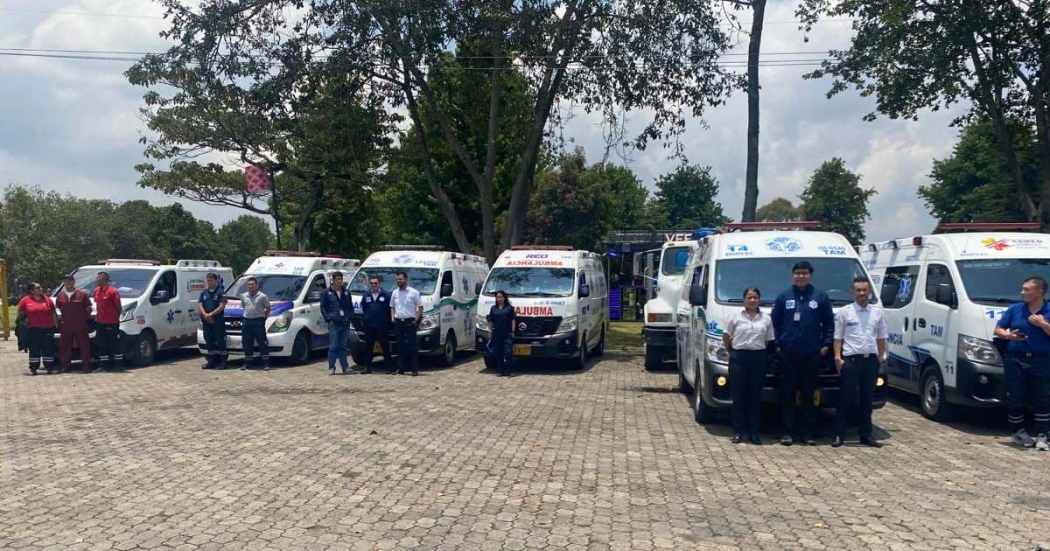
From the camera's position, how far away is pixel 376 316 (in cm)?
1537

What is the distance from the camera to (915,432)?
381 inches

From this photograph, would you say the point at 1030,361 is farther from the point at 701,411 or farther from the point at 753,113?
the point at 753,113

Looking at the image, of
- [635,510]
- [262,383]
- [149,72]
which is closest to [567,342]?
[262,383]

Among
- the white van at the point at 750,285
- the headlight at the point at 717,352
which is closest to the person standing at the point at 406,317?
the white van at the point at 750,285

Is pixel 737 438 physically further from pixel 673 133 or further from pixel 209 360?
pixel 673 133

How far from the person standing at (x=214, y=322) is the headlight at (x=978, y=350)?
12.8 metres

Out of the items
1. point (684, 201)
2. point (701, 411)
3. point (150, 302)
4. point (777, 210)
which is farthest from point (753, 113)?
point (777, 210)

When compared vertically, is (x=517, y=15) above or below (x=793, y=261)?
above

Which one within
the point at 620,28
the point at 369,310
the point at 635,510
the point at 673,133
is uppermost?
the point at 620,28

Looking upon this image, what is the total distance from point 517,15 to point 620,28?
8.22ft

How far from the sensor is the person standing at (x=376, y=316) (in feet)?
50.4

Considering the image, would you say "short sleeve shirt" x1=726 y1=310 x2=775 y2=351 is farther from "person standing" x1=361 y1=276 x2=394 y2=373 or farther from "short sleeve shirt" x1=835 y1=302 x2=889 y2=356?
"person standing" x1=361 y1=276 x2=394 y2=373

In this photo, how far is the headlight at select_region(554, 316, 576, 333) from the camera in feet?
51.4

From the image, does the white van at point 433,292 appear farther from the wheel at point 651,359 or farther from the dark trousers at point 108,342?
the dark trousers at point 108,342
